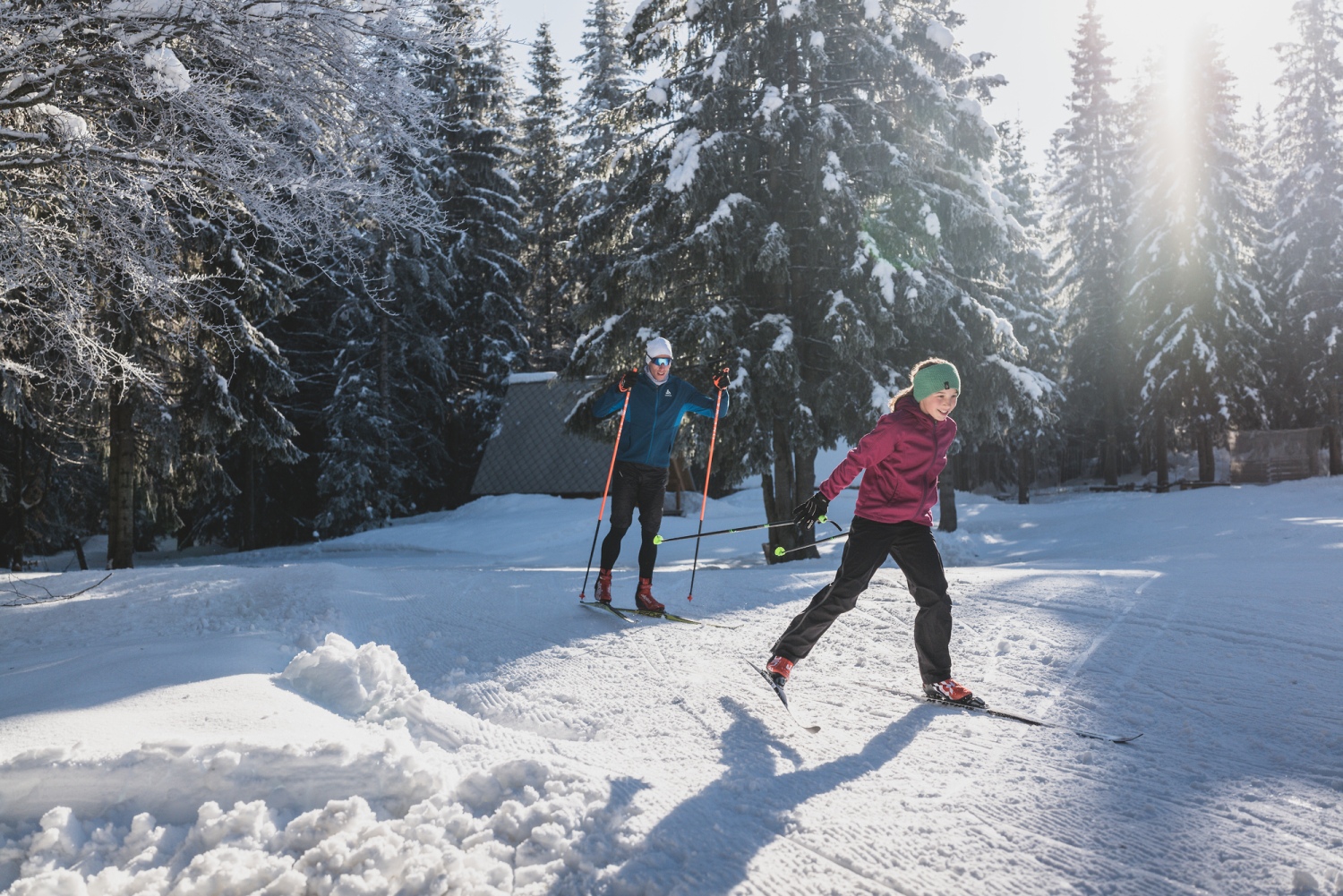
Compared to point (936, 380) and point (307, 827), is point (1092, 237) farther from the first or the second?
point (307, 827)

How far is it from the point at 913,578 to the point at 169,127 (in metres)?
6.18

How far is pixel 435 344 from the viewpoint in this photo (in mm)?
24531

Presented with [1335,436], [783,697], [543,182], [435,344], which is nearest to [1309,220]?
[1335,436]

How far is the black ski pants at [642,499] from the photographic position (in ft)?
23.5

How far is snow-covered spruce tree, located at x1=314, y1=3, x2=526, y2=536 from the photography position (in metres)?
22.6

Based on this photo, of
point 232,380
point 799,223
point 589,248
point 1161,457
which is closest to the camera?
point 799,223

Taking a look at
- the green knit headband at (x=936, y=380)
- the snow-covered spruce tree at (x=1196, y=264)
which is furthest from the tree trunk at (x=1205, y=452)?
the green knit headband at (x=936, y=380)

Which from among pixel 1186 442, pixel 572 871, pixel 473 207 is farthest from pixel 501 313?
pixel 572 871

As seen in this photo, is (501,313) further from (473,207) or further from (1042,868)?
(1042,868)

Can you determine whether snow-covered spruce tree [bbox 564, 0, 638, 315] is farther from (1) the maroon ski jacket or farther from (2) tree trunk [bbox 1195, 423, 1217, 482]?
(2) tree trunk [bbox 1195, 423, 1217, 482]

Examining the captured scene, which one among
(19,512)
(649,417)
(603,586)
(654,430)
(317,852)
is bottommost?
(317,852)

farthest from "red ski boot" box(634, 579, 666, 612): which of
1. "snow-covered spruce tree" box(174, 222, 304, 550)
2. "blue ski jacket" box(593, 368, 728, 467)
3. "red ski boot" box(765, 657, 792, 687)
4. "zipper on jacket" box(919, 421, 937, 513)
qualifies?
"snow-covered spruce tree" box(174, 222, 304, 550)

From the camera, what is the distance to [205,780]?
2994 millimetres

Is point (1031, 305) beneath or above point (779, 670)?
above
